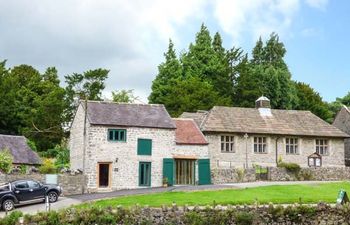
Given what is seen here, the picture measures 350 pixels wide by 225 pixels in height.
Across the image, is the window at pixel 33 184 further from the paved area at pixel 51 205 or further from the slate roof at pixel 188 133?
the slate roof at pixel 188 133

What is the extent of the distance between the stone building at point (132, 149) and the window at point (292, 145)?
10.4 m

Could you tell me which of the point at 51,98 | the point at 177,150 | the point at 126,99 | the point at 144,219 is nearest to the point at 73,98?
the point at 51,98

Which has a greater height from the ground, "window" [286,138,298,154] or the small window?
"window" [286,138,298,154]

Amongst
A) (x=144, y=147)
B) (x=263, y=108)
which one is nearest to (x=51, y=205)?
(x=144, y=147)

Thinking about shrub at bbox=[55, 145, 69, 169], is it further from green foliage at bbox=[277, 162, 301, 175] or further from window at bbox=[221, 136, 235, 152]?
green foliage at bbox=[277, 162, 301, 175]

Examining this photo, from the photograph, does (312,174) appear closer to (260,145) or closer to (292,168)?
(292,168)

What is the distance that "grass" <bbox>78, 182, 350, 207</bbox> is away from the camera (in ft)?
112

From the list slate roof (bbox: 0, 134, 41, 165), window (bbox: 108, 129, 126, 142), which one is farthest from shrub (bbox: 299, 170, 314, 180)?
slate roof (bbox: 0, 134, 41, 165)

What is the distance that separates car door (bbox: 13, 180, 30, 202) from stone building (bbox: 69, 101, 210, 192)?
7668mm

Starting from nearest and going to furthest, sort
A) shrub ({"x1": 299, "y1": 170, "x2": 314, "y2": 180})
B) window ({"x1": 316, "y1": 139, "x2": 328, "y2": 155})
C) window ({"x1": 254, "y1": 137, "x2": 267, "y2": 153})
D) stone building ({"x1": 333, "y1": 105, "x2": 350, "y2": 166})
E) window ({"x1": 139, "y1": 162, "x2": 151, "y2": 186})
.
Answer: window ({"x1": 139, "y1": 162, "x2": 151, "y2": 186}), shrub ({"x1": 299, "y1": 170, "x2": 314, "y2": 180}), window ({"x1": 254, "y1": 137, "x2": 267, "y2": 153}), window ({"x1": 316, "y1": 139, "x2": 328, "y2": 155}), stone building ({"x1": 333, "y1": 105, "x2": 350, "y2": 166})

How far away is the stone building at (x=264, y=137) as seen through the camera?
5369 cm

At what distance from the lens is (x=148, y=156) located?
154 feet

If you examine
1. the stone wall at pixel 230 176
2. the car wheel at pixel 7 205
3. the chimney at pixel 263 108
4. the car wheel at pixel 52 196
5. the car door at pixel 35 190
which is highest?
the chimney at pixel 263 108

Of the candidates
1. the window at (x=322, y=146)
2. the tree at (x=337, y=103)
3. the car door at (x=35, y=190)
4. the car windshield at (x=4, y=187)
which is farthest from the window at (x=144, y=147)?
the tree at (x=337, y=103)
